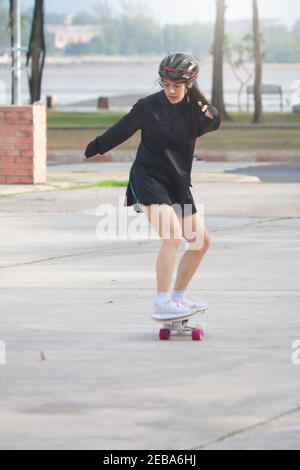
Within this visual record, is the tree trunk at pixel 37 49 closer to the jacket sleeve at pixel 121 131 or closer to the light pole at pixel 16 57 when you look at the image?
the light pole at pixel 16 57

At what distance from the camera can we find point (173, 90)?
10375 mm

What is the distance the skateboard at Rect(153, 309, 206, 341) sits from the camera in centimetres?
1046

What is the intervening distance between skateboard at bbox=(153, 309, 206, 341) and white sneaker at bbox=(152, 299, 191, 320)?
2 cm

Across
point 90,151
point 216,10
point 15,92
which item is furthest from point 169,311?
point 216,10

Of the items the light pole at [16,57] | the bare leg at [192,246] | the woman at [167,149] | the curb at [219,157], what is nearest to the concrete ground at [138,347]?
the bare leg at [192,246]

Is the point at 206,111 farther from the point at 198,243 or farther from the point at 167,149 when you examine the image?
the point at 198,243

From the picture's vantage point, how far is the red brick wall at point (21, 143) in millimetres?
23250

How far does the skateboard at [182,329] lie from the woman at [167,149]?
52 millimetres

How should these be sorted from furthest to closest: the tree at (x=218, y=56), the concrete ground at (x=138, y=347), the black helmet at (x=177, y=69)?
1. the tree at (x=218, y=56)
2. the black helmet at (x=177, y=69)
3. the concrete ground at (x=138, y=347)

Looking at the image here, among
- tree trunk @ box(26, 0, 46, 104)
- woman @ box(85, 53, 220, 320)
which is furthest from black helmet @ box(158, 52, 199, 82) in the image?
tree trunk @ box(26, 0, 46, 104)

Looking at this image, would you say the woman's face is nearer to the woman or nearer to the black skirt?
the woman

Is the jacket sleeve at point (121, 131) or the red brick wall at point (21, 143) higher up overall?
the red brick wall at point (21, 143)

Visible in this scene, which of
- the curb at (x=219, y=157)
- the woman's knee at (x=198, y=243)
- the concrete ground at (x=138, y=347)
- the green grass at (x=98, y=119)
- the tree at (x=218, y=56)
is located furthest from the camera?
the tree at (x=218, y=56)

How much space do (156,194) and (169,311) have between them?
73cm
